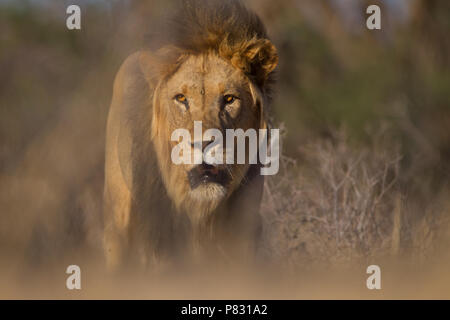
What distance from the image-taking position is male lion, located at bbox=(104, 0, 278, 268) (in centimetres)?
402

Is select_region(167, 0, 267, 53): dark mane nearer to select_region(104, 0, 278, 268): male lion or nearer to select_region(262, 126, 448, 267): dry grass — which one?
select_region(104, 0, 278, 268): male lion

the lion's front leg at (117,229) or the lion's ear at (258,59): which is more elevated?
the lion's ear at (258,59)

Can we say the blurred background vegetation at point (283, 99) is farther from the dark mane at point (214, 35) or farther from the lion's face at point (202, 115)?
the lion's face at point (202, 115)

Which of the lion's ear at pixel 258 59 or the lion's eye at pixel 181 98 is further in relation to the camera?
the lion's ear at pixel 258 59

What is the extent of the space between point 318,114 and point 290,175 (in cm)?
495

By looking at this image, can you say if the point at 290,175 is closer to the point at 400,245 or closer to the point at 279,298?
the point at 400,245

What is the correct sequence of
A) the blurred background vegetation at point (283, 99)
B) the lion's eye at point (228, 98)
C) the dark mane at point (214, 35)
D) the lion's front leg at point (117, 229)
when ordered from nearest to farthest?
the lion's eye at point (228, 98), the dark mane at point (214, 35), the lion's front leg at point (117, 229), the blurred background vegetation at point (283, 99)

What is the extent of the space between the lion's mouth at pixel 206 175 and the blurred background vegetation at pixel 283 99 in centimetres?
101

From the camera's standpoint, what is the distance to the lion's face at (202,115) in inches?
150

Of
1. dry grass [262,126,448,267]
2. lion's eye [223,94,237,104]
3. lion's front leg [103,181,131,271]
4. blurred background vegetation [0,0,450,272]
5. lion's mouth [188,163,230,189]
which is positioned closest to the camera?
lion's mouth [188,163,230,189]

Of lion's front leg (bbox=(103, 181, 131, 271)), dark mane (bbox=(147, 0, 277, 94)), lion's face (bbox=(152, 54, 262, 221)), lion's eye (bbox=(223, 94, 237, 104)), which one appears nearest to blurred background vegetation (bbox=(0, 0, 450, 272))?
dark mane (bbox=(147, 0, 277, 94))

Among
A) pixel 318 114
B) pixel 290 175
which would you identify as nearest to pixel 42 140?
pixel 290 175

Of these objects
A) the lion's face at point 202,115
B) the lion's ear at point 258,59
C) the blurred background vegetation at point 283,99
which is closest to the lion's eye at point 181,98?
the lion's face at point 202,115

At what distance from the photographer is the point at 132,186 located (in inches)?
164
